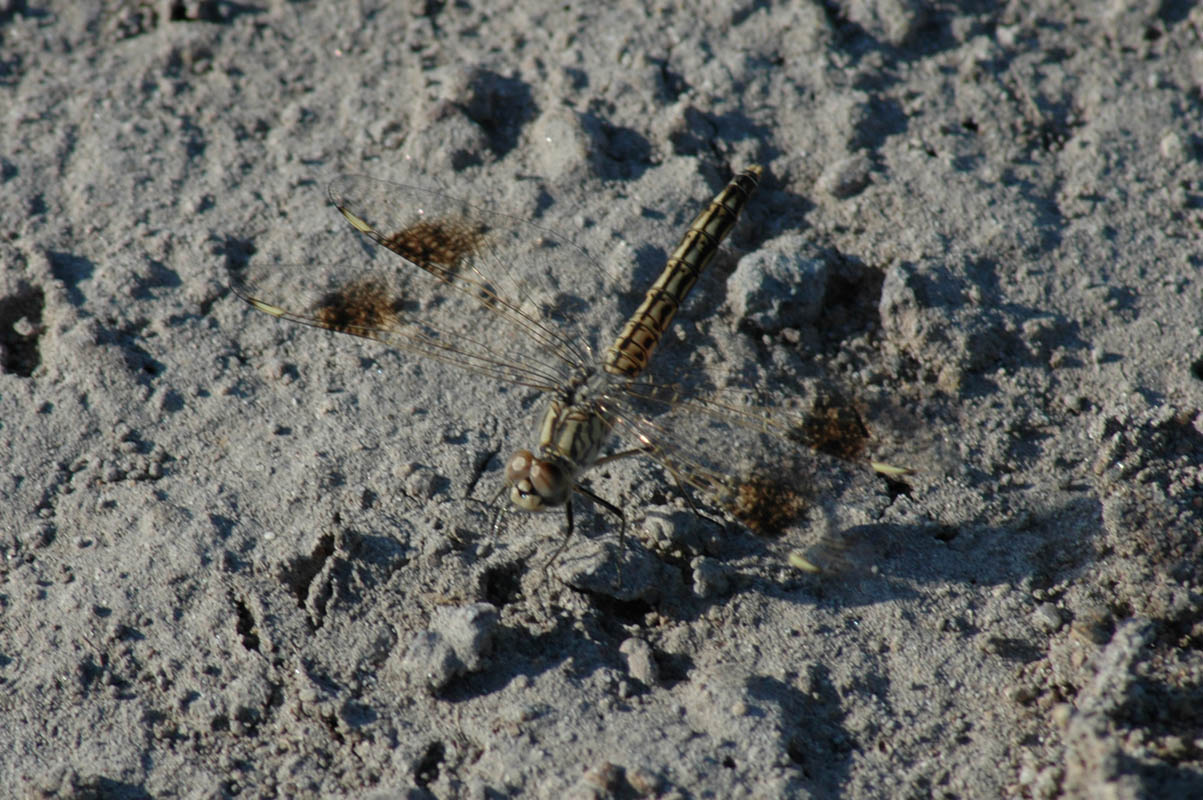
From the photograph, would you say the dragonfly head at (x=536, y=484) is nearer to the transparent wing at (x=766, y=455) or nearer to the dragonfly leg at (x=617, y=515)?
the dragonfly leg at (x=617, y=515)

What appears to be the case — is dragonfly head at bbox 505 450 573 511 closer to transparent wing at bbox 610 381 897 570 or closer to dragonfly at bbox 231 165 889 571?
dragonfly at bbox 231 165 889 571

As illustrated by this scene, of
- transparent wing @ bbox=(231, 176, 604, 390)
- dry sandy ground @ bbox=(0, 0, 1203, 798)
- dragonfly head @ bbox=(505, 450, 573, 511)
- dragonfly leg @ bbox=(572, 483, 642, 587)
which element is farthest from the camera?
transparent wing @ bbox=(231, 176, 604, 390)

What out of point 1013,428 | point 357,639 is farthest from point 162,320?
point 1013,428

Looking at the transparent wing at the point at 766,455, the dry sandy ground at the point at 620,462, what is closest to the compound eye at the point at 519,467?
the dry sandy ground at the point at 620,462

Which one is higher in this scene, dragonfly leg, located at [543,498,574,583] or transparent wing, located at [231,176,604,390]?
transparent wing, located at [231,176,604,390]

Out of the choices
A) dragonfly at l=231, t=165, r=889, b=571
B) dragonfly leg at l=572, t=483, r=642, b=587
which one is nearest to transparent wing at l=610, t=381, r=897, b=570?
dragonfly at l=231, t=165, r=889, b=571

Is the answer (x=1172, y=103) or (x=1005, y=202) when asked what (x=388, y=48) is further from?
(x=1172, y=103)

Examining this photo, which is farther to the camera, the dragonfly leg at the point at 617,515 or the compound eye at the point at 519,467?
the compound eye at the point at 519,467

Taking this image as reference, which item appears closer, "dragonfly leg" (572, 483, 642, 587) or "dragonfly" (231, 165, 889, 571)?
"dragonfly leg" (572, 483, 642, 587)
